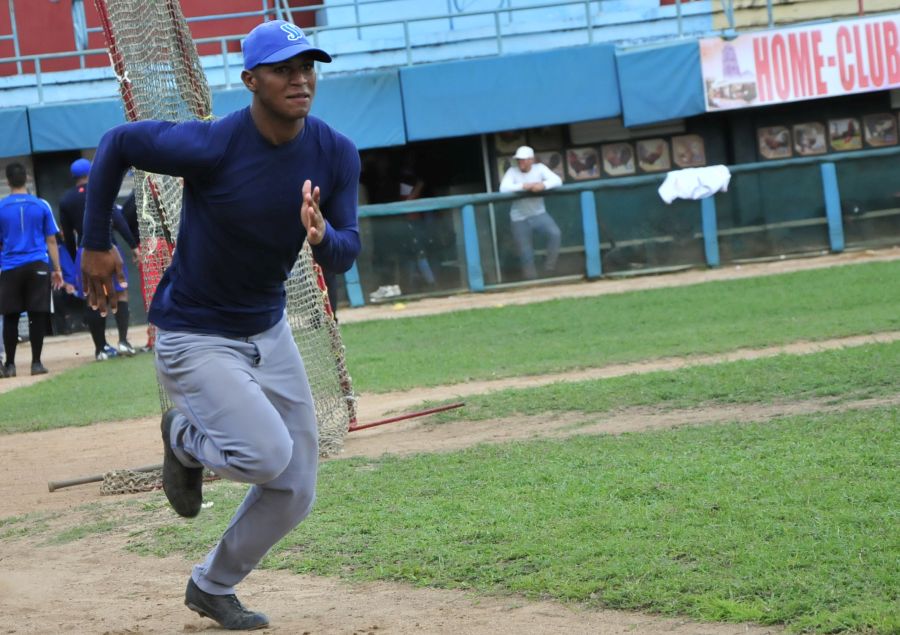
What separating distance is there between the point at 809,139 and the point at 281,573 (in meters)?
19.1

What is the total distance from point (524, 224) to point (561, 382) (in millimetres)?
8959

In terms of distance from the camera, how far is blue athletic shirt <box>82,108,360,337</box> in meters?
4.44

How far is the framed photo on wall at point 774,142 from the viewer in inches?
893

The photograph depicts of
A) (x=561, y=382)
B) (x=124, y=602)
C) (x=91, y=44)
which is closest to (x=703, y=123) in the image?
(x=91, y=44)

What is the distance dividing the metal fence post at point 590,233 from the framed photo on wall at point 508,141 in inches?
140

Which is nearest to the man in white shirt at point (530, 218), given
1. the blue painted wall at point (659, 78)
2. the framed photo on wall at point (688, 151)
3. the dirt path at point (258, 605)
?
the blue painted wall at point (659, 78)

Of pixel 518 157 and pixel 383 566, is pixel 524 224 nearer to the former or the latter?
pixel 518 157

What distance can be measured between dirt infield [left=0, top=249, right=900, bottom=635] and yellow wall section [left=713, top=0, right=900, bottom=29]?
12262 mm

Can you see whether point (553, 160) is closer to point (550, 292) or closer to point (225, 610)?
point (550, 292)

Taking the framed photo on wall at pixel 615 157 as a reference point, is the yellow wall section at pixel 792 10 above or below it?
above

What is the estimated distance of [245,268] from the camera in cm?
453

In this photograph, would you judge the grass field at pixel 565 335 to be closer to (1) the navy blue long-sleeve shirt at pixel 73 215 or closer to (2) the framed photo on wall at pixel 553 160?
(1) the navy blue long-sleeve shirt at pixel 73 215

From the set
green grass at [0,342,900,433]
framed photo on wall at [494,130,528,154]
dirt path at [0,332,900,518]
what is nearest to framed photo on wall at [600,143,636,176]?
framed photo on wall at [494,130,528,154]

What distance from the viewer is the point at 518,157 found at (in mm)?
19219
